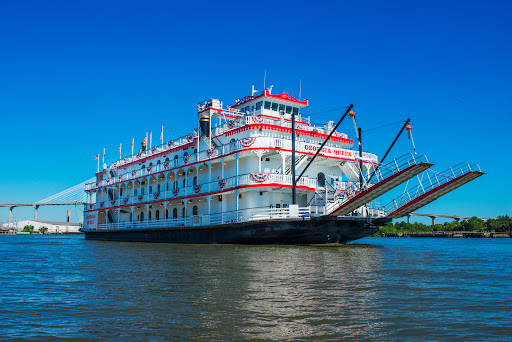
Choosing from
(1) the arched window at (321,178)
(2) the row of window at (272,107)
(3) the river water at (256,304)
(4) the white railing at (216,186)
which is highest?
(2) the row of window at (272,107)

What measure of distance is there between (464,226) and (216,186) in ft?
239

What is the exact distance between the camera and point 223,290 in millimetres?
9602

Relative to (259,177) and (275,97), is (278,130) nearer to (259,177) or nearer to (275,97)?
(275,97)

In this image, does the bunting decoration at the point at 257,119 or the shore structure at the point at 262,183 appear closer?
the shore structure at the point at 262,183

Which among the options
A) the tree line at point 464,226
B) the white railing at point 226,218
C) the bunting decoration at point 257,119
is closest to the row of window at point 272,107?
the bunting decoration at point 257,119

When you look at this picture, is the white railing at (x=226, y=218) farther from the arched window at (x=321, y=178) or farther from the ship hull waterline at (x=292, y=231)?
the arched window at (x=321, y=178)

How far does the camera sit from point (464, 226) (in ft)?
291

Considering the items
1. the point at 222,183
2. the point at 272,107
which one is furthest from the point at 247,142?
the point at 272,107

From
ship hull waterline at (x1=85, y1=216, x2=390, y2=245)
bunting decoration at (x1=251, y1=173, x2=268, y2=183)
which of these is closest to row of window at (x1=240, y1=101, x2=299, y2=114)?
bunting decoration at (x1=251, y1=173, x2=268, y2=183)

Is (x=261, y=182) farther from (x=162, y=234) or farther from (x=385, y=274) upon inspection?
(x=385, y=274)

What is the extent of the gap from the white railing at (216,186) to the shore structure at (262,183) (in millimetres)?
58

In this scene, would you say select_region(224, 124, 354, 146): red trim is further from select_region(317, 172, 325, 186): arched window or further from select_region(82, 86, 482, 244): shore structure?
select_region(317, 172, 325, 186): arched window

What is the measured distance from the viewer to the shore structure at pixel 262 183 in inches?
963

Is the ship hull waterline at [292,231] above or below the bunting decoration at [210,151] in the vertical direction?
below
